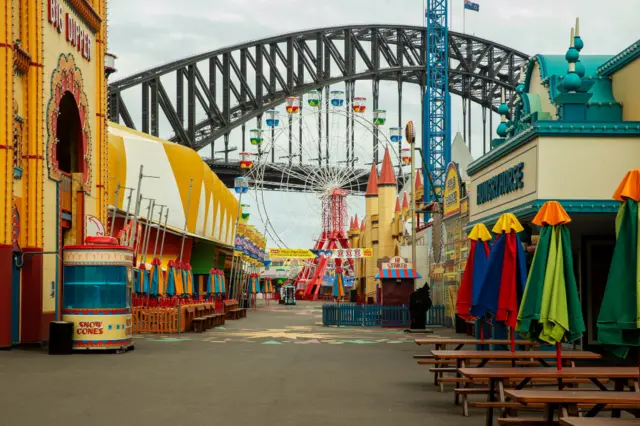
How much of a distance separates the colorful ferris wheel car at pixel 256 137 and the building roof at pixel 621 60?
39683mm

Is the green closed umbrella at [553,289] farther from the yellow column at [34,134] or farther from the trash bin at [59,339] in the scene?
the yellow column at [34,134]

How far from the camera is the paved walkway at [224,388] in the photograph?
1121cm

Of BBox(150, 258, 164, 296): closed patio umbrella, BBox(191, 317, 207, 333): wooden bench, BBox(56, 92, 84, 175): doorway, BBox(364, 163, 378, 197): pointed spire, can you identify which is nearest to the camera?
BBox(56, 92, 84, 175): doorway

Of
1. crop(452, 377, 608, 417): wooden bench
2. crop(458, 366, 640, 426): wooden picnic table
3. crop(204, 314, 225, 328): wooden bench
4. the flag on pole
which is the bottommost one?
crop(204, 314, 225, 328): wooden bench

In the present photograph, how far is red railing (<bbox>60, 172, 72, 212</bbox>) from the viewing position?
25.1m

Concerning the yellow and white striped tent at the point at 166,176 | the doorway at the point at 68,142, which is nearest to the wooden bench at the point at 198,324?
the doorway at the point at 68,142

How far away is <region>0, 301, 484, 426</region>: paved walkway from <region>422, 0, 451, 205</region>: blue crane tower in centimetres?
4632

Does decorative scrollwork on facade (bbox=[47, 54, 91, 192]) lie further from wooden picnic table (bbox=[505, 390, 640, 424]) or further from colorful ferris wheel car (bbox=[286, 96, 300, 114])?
colorful ferris wheel car (bbox=[286, 96, 300, 114])

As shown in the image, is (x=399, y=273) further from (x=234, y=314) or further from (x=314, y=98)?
(x=314, y=98)

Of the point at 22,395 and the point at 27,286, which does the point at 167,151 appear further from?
the point at 22,395

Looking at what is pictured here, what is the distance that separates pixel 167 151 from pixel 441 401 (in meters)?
36.5

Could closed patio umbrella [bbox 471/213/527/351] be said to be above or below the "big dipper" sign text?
below

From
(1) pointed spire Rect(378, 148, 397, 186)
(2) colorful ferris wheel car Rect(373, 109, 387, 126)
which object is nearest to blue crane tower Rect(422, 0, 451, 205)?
(1) pointed spire Rect(378, 148, 397, 186)

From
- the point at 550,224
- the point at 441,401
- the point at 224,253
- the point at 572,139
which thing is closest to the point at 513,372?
the point at 550,224
